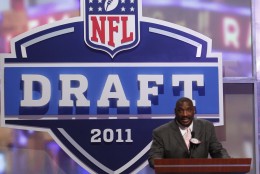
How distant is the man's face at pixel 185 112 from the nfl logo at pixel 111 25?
6.07 feet

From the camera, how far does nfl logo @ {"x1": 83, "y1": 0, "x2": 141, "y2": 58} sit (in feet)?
19.0

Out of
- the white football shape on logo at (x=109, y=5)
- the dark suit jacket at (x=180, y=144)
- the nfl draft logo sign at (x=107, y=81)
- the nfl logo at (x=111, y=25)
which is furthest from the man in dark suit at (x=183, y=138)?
the white football shape on logo at (x=109, y=5)

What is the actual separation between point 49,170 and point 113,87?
1.06 m

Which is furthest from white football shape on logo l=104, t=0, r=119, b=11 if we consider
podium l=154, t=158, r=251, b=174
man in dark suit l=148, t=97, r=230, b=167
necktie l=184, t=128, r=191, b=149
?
podium l=154, t=158, r=251, b=174

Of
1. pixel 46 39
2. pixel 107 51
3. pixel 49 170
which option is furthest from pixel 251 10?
pixel 49 170

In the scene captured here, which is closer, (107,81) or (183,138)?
(183,138)

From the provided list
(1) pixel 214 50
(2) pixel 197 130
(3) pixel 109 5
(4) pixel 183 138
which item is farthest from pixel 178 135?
(3) pixel 109 5

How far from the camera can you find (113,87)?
5762mm

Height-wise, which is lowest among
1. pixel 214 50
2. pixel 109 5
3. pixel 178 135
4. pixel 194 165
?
pixel 194 165

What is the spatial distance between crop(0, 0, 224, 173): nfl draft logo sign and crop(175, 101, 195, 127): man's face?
1685 mm

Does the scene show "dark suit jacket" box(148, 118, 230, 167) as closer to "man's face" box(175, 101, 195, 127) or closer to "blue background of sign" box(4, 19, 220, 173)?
"man's face" box(175, 101, 195, 127)

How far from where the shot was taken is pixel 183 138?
13.4ft

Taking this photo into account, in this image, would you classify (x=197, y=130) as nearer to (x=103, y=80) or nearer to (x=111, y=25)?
(x=103, y=80)

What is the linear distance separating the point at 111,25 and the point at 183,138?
82.4 inches
